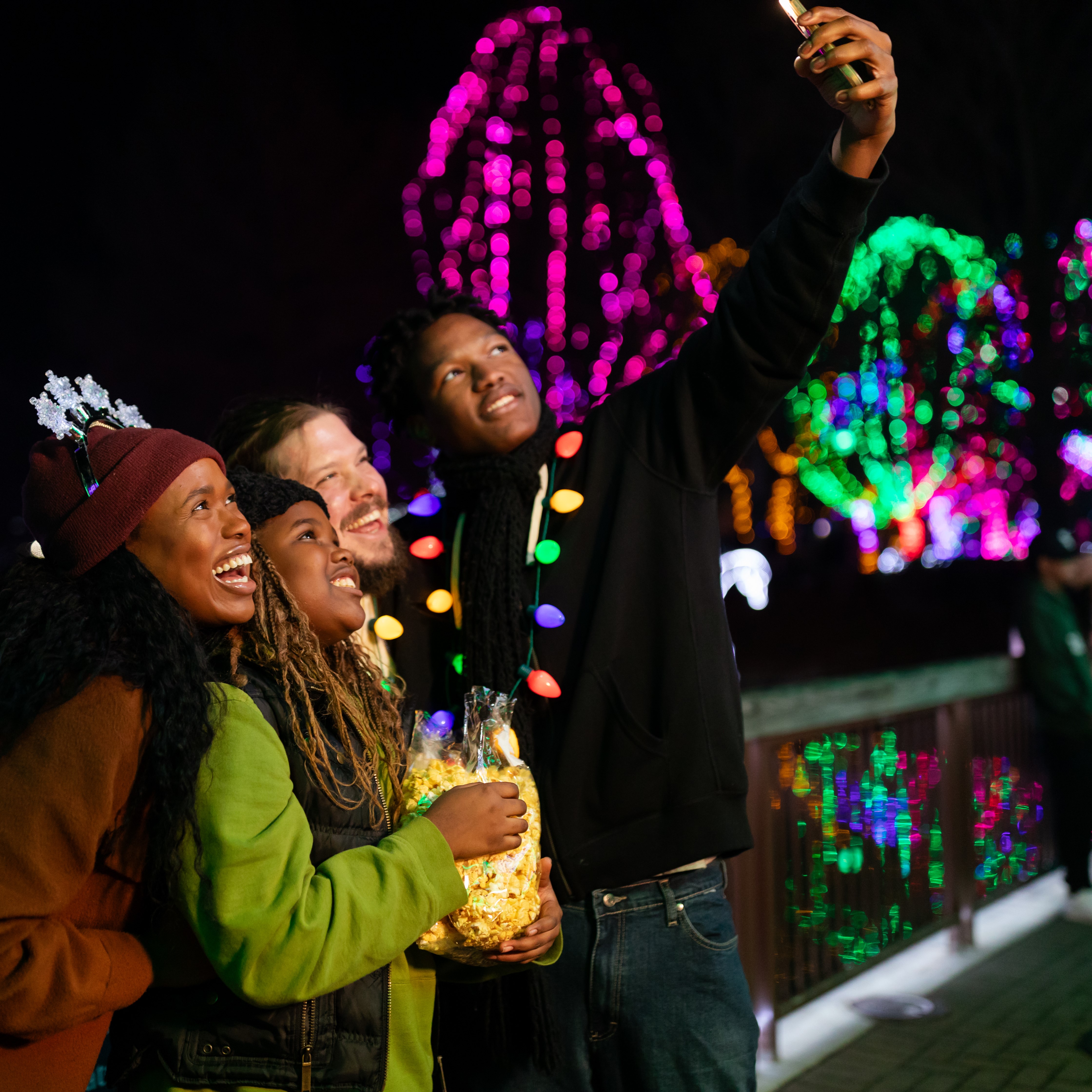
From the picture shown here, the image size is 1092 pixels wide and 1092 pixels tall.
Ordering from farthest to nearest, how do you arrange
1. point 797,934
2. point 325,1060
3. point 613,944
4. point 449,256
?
point 449,256 < point 797,934 < point 613,944 < point 325,1060

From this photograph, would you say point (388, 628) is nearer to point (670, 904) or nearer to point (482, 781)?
point (482, 781)

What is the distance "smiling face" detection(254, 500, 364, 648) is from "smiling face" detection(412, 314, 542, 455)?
60 cm

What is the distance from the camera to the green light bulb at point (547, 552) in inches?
80.6

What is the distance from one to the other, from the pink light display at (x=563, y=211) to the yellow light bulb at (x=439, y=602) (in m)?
2.90

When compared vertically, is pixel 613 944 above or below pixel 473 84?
below

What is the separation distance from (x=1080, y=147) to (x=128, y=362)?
11074mm

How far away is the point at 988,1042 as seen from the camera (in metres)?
3.74

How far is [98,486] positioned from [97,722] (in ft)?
1.12

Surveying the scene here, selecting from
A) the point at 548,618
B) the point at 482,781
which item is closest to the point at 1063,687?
the point at 548,618

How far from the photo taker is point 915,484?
18516 millimetres

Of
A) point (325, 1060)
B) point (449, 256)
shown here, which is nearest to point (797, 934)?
point (325, 1060)

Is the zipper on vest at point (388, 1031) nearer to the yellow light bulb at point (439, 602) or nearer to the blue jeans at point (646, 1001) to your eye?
the blue jeans at point (646, 1001)

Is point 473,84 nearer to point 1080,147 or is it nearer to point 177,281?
point 177,281

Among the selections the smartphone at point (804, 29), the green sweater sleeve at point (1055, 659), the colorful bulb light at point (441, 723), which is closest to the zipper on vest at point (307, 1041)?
the colorful bulb light at point (441, 723)
